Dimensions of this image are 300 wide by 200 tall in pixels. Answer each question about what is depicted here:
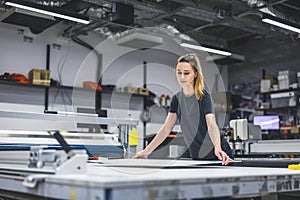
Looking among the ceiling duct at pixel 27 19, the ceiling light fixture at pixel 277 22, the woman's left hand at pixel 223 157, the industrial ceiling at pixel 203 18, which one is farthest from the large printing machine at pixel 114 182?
the industrial ceiling at pixel 203 18

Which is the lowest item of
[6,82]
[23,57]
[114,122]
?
[114,122]

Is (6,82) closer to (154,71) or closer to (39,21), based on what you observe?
(39,21)

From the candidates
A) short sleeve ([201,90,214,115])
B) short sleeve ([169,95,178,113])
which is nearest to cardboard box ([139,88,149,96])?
short sleeve ([169,95,178,113])

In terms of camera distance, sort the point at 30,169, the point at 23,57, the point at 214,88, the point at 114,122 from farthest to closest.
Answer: the point at 214,88 < the point at 23,57 < the point at 114,122 < the point at 30,169

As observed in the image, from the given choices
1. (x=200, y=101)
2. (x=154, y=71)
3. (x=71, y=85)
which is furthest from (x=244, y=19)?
(x=200, y=101)

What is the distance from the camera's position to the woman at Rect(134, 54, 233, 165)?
2230 millimetres

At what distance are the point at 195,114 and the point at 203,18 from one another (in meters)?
4.25

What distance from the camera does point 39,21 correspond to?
18.2ft

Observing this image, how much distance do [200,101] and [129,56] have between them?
16.6 ft

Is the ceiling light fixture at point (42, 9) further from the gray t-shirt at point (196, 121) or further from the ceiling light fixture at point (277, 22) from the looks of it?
the gray t-shirt at point (196, 121)

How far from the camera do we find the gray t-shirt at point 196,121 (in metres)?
2.26

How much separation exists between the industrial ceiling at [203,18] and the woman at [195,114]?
129 inches

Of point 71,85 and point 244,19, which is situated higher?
point 244,19

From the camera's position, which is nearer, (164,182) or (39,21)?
(164,182)
